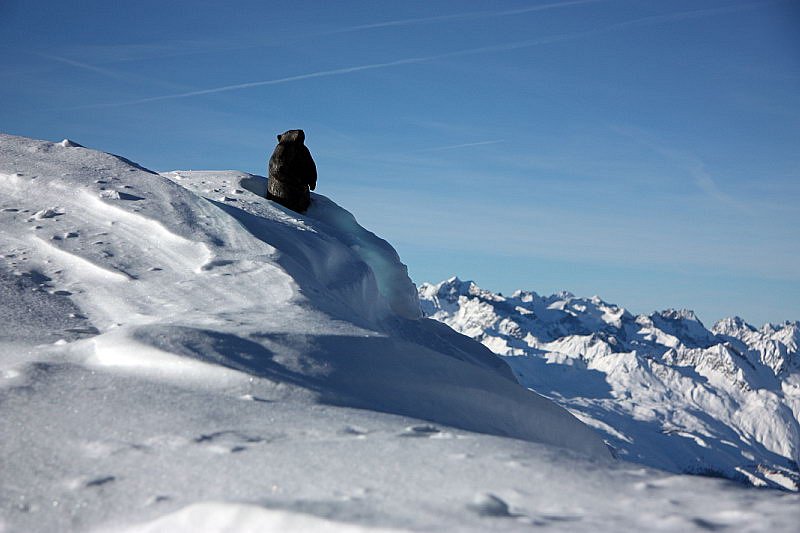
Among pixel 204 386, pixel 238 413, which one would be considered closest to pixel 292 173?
pixel 204 386

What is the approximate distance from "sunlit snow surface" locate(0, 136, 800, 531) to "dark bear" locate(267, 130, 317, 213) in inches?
244

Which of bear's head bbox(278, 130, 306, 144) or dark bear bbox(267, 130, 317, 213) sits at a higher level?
bear's head bbox(278, 130, 306, 144)

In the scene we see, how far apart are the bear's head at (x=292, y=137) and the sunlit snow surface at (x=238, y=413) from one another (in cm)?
761

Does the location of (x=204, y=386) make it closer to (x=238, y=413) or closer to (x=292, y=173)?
(x=238, y=413)

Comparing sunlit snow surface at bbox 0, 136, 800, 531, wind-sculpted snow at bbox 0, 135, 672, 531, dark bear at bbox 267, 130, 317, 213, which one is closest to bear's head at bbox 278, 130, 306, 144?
dark bear at bbox 267, 130, 317, 213

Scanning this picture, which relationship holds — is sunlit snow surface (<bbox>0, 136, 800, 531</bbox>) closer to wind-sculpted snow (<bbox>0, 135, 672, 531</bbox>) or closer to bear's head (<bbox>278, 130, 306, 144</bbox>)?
wind-sculpted snow (<bbox>0, 135, 672, 531</bbox>)

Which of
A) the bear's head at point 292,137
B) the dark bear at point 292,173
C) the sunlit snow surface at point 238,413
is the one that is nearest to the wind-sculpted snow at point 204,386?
the sunlit snow surface at point 238,413

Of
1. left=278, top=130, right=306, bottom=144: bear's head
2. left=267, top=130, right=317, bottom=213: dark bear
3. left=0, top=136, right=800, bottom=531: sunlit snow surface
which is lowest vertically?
left=0, top=136, right=800, bottom=531: sunlit snow surface

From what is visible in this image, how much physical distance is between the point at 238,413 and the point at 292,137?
13719 millimetres

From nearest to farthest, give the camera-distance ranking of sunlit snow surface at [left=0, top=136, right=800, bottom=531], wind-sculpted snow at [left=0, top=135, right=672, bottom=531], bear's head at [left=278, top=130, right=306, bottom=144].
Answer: sunlit snow surface at [left=0, top=136, right=800, bottom=531]
wind-sculpted snow at [left=0, top=135, right=672, bottom=531]
bear's head at [left=278, top=130, right=306, bottom=144]

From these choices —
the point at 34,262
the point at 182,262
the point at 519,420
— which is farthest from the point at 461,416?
the point at 34,262

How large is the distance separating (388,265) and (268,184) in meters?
4.14

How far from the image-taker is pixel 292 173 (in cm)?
1645

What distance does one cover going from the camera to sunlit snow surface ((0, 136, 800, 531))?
300 cm
